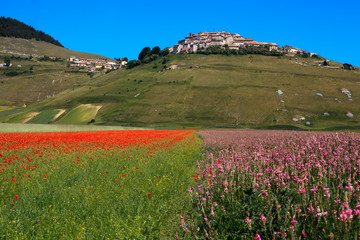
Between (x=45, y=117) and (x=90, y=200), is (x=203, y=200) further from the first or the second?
(x=45, y=117)

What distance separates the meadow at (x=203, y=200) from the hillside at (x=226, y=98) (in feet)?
224

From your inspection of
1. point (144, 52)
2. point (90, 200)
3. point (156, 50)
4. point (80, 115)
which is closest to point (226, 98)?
point (80, 115)

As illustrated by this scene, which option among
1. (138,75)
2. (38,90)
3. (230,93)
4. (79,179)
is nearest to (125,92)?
(138,75)

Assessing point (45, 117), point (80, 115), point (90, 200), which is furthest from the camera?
point (45, 117)

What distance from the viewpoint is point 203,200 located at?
4789mm

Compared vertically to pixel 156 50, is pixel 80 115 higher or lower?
lower

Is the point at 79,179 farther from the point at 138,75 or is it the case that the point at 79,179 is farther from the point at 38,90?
the point at 38,90

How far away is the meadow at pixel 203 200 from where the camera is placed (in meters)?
3.59

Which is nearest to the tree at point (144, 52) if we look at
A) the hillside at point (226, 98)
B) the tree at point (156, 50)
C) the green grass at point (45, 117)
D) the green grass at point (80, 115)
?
the tree at point (156, 50)

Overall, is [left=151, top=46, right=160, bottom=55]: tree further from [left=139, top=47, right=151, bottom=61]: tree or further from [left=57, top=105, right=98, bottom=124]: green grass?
[left=57, top=105, right=98, bottom=124]: green grass

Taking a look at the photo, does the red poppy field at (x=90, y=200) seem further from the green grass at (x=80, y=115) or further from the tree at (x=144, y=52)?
the tree at (x=144, y=52)

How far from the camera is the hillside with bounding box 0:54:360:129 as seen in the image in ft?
265

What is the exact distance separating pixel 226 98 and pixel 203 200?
305 ft

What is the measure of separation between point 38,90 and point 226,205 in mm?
188284
